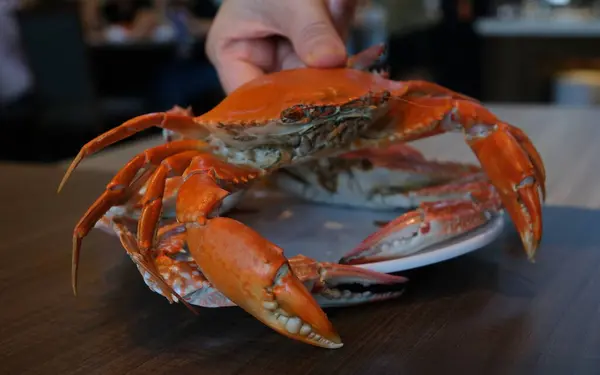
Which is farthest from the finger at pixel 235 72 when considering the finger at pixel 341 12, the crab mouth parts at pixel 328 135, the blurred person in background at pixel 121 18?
the blurred person in background at pixel 121 18

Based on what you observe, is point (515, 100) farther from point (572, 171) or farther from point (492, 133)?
point (492, 133)

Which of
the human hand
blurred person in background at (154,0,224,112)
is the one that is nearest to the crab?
the human hand

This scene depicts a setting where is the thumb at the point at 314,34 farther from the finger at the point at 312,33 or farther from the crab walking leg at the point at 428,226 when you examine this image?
the crab walking leg at the point at 428,226

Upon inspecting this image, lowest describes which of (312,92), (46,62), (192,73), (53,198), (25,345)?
(192,73)

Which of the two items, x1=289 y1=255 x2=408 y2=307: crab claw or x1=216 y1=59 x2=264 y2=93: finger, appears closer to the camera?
x1=289 y1=255 x2=408 y2=307: crab claw

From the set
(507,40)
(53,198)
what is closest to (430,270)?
(53,198)

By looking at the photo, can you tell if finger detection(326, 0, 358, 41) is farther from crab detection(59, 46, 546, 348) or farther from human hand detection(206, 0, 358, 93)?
crab detection(59, 46, 546, 348)

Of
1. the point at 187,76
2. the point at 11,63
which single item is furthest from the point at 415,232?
the point at 187,76
